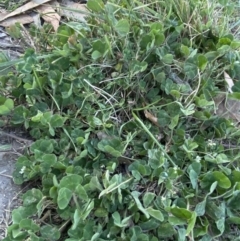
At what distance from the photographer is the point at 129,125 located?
1812 millimetres

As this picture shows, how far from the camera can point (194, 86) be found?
1885 millimetres

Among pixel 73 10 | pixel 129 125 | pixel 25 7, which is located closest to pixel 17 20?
pixel 25 7

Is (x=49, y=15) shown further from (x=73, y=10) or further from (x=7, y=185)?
(x=7, y=185)

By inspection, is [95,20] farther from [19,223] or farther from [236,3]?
Result: [19,223]

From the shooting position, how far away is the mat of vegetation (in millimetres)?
1596

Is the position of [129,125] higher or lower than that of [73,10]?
lower

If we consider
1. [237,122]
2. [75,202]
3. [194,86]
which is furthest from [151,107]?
[75,202]

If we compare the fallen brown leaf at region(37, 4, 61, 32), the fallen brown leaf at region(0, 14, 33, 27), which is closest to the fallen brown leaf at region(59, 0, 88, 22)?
the fallen brown leaf at region(37, 4, 61, 32)

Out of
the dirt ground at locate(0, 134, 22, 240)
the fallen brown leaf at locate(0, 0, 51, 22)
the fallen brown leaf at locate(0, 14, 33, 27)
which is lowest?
the dirt ground at locate(0, 134, 22, 240)

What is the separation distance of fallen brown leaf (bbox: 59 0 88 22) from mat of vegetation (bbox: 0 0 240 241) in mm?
116

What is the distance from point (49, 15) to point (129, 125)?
714 mm

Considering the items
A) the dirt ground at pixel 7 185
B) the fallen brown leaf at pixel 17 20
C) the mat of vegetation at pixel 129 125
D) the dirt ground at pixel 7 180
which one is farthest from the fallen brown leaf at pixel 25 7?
the dirt ground at pixel 7 185

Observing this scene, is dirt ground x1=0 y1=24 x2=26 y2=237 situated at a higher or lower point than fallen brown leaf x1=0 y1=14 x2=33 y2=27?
lower

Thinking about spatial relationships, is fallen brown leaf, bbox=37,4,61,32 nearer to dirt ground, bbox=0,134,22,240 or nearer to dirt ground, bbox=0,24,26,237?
dirt ground, bbox=0,24,26,237
